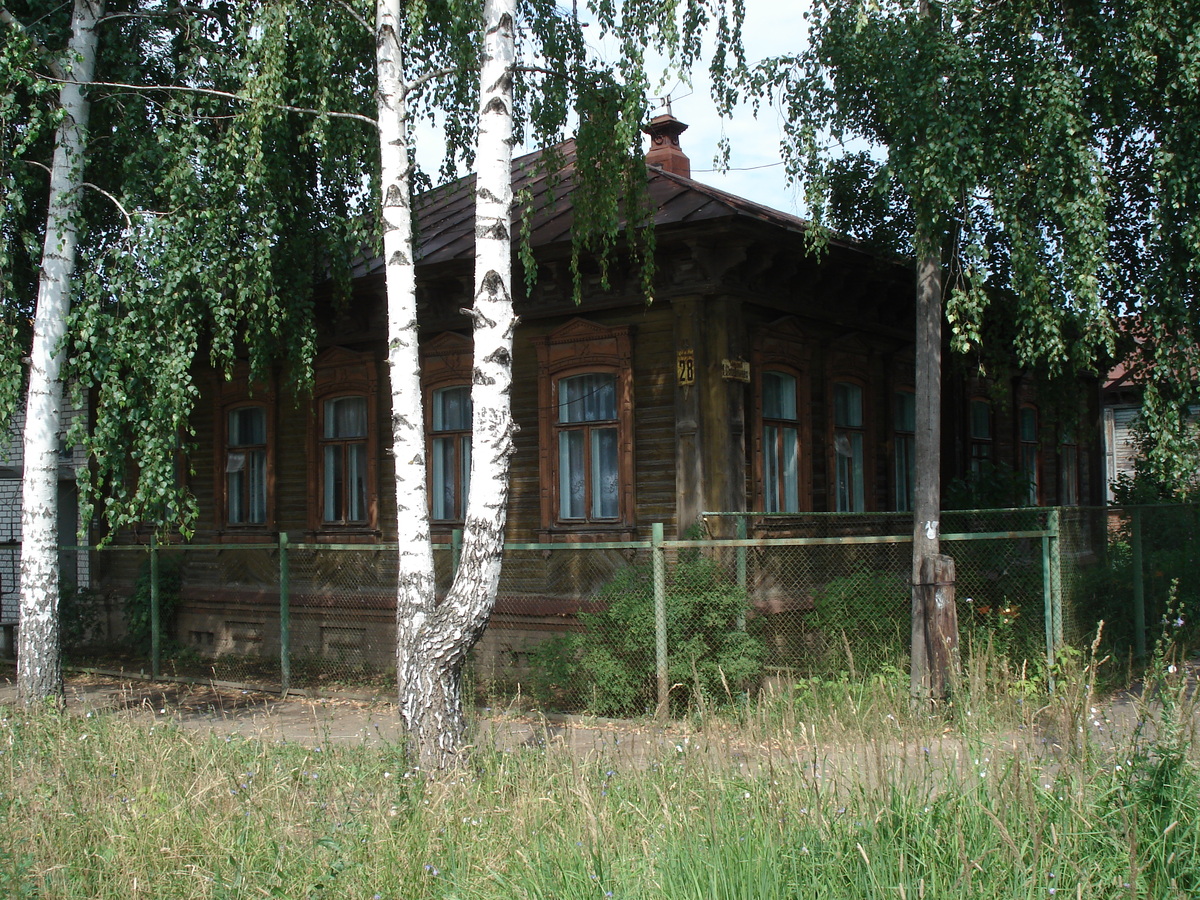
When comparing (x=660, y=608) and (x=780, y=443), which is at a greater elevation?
(x=780, y=443)

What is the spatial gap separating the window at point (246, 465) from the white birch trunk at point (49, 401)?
5.56 m

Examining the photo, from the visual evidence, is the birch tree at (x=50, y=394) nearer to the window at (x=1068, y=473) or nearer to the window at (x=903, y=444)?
the window at (x=903, y=444)

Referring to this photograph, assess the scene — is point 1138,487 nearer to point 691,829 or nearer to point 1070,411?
point 1070,411

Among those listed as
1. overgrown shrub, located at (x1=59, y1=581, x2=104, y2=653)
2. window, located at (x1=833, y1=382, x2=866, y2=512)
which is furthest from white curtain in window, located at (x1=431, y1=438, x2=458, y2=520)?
overgrown shrub, located at (x1=59, y1=581, x2=104, y2=653)

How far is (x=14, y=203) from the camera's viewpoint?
9164mm

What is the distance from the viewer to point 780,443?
475 inches

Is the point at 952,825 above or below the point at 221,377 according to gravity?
below

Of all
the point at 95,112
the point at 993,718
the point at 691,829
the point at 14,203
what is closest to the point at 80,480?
the point at 14,203

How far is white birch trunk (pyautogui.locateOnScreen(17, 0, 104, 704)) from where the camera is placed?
9.36 m

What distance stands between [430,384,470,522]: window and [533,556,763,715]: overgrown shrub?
139 inches

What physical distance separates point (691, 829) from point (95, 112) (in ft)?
29.4

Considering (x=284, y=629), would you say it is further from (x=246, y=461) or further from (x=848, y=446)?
(x=848, y=446)

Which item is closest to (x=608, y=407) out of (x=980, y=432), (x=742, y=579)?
(x=742, y=579)

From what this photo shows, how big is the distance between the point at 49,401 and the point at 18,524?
9.93m
